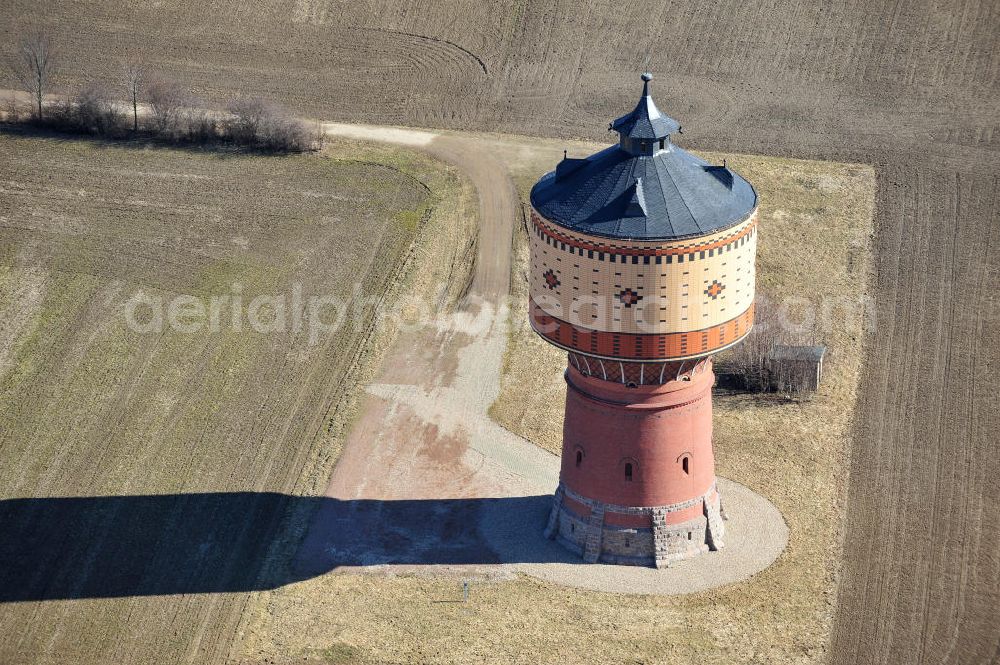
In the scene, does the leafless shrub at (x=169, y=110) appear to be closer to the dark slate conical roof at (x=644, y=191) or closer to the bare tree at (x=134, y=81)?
the bare tree at (x=134, y=81)

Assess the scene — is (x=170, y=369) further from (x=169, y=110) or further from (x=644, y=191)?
(x=169, y=110)

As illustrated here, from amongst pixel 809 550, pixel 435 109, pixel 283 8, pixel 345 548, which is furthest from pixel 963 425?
pixel 283 8

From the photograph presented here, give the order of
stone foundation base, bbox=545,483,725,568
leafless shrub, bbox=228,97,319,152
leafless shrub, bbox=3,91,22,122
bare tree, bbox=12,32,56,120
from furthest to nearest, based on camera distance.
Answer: bare tree, bbox=12,32,56,120 < leafless shrub, bbox=3,91,22,122 < leafless shrub, bbox=228,97,319,152 < stone foundation base, bbox=545,483,725,568

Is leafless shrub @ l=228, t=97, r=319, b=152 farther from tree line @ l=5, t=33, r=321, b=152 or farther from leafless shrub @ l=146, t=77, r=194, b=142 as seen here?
leafless shrub @ l=146, t=77, r=194, b=142

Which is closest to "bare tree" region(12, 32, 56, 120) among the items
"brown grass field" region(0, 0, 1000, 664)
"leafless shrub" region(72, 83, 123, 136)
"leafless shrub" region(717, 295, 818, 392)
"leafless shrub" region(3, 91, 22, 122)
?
"leafless shrub" region(3, 91, 22, 122)

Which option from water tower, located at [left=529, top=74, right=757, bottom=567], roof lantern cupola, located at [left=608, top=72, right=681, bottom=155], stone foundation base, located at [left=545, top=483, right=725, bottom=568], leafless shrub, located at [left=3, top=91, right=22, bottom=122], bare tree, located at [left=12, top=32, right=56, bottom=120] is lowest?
leafless shrub, located at [left=3, top=91, right=22, bottom=122]

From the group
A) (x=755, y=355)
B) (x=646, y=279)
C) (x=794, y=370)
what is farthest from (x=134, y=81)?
(x=646, y=279)
